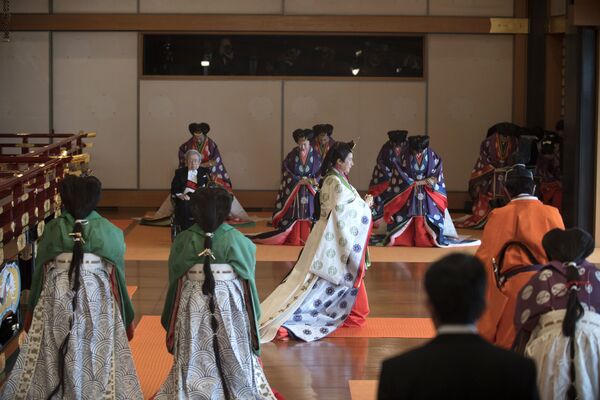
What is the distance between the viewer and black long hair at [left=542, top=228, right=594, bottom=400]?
366 centimetres

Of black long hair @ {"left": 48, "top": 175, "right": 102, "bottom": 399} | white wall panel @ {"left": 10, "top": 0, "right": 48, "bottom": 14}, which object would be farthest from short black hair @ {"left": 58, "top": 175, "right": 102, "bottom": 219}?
white wall panel @ {"left": 10, "top": 0, "right": 48, "bottom": 14}

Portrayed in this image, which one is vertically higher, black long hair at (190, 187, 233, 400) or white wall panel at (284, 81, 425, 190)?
white wall panel at (284, 81, 425, 190)

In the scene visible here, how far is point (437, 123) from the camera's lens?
45.4 feet

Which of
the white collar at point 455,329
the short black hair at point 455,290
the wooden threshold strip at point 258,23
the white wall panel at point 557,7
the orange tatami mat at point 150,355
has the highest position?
the white wall panel at point 557,7

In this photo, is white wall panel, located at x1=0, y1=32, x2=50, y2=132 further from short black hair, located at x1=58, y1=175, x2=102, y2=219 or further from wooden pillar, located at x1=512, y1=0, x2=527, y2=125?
short black hair, located at x1=58, y1=175, x2=102, y2=219

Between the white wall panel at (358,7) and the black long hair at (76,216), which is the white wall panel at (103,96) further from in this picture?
the black long hair at (76,216)

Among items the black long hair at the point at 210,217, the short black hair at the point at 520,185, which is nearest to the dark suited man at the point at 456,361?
the black long hair at the point at 210,217

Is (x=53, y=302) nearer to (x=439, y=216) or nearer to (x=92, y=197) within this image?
(x=92, y=197)

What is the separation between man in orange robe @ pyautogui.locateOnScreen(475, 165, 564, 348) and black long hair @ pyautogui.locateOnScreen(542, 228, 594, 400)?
0.83 m

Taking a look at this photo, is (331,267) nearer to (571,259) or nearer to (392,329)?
(392,329)

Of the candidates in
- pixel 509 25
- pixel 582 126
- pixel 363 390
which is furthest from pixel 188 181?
pixel 509 25

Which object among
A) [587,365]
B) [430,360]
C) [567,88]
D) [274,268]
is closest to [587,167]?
[567,88]

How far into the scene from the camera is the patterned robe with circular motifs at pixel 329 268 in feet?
21.2

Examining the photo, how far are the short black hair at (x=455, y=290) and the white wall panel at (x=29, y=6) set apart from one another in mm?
11804
